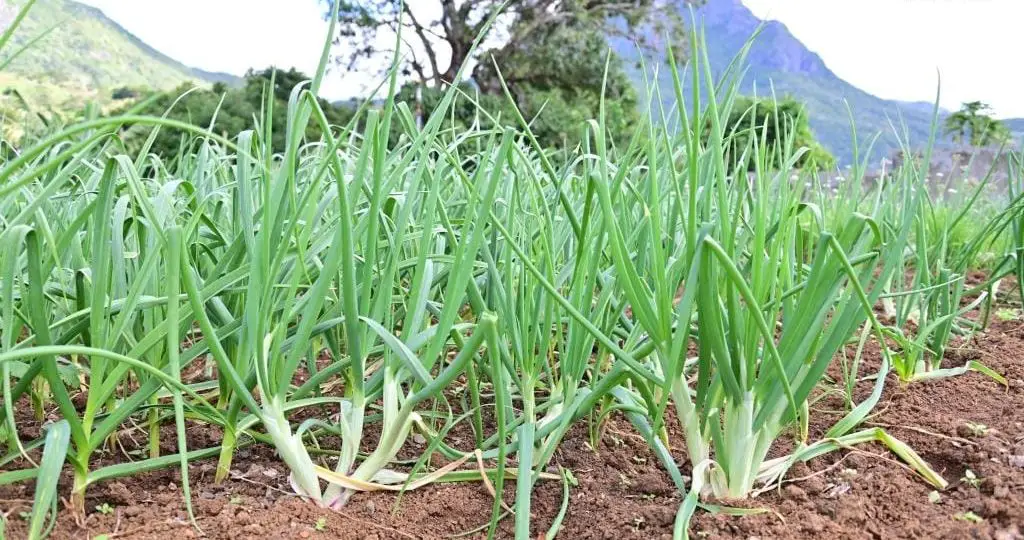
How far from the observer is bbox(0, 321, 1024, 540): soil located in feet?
A: 2.19

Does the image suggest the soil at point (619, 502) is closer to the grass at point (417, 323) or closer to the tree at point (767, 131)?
the grass at point (417, 323)

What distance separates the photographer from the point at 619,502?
2.56 feet

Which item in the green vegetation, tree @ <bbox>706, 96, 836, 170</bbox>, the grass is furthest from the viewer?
the green vegetation

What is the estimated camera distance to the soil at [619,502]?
26.3 inches

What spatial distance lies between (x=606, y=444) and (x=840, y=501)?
0.31 metres

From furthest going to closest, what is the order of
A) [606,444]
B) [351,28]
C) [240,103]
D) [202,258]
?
1. [351,28]
2. [240,103]
3. [202,258]
4. [606,444]

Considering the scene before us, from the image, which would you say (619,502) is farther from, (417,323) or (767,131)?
(767,131)

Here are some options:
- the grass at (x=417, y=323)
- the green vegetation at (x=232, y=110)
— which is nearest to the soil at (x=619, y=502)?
the grass at (x=417, y=323)

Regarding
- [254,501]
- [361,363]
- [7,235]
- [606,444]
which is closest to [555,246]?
[606,444]

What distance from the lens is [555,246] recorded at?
1.02m

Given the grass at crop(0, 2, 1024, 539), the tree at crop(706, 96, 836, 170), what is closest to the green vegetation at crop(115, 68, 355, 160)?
the tree at crop(706, 96, 836, 170)

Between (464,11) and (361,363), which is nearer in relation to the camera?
(361,363)

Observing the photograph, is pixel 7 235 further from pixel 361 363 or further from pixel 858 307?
pixel 858 307

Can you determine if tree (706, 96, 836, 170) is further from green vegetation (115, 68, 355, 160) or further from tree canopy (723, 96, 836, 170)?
green vegetation (115, 68, 355, 160)
